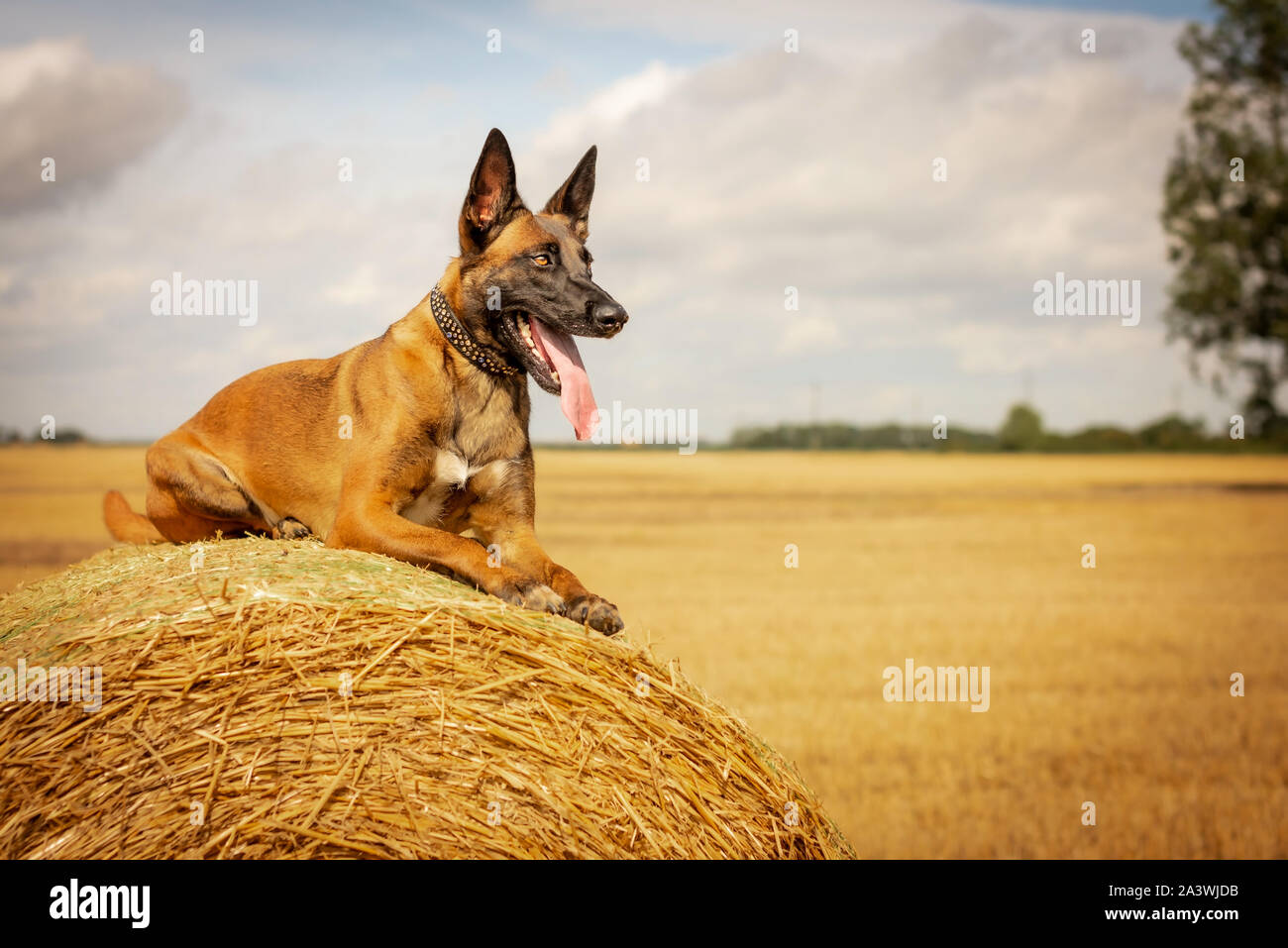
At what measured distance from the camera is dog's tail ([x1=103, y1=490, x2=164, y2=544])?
6320mm

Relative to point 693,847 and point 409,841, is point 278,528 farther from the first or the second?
point 693,847

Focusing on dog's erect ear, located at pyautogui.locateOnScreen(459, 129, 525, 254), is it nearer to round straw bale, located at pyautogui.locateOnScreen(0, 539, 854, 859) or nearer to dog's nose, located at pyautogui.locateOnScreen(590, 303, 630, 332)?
dog's nose, located at pyautogui.locateOnScreen(590, 303, 630, 332)

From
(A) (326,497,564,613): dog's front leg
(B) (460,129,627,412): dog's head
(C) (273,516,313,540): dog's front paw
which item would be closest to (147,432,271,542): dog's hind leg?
(C) (273,516,313,540): dog's front paw

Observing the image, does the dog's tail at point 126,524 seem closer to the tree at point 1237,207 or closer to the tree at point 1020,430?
the tree at point 1237,207

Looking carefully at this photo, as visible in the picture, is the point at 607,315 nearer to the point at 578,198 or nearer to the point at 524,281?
the point at 524,281

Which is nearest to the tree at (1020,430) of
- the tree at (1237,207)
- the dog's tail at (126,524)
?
the tree at (1237,207)

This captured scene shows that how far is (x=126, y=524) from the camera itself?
6410 millimetres

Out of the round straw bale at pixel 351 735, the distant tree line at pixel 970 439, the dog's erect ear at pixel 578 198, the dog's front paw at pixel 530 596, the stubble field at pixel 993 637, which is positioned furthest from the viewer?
the distant tree line at pixel 970 439

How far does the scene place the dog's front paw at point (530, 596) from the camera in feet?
15.2

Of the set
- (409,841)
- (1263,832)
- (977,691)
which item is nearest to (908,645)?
(977,691)

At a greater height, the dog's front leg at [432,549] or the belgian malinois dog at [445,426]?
the belgian malinois dog at [445,426]

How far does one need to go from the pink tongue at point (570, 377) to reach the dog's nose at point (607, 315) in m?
0.22

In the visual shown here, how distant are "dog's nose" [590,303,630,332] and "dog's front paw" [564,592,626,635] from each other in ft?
4.05
